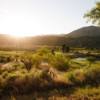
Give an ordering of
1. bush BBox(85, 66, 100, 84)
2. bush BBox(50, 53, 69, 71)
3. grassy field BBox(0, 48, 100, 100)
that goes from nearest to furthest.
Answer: grassy field BBox(0, 48, 100, 100)
bush BBox(85, 66, 100, 84)
bush BBox(50, 53, 69, 71)

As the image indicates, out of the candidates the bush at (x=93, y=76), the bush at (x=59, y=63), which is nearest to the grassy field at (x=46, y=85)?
the bush at (x=93, y=76)

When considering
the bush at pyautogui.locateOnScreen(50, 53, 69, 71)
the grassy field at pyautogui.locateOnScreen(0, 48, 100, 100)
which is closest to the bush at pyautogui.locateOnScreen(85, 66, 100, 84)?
the grassy field at pyautogui.locateOnScreen(0, 48, 100, 100)

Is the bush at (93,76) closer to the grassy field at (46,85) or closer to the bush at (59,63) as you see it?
the grassy field at (46,85)

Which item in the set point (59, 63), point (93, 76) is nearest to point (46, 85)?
point (93, 76)

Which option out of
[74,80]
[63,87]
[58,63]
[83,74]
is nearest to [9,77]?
[63,87]

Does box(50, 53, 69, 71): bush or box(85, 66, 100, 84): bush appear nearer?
box(85, 66, 100, 84): bush

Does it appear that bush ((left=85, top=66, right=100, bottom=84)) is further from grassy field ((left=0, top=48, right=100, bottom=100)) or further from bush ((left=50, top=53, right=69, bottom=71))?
bush ((left=50, top=53, right=69, bottom=71))

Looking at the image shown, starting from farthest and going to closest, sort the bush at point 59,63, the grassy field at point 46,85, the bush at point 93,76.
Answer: the bush at point 59,63 → the bush at point 93,76 → the grassy field at point 46,85

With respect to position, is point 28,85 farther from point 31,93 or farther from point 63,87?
point 63,87

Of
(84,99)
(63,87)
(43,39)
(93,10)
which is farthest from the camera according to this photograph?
(43,39)

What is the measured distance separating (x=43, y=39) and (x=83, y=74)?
176488 millimetres

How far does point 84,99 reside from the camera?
14.7 m

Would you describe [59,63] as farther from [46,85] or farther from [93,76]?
[46,85]

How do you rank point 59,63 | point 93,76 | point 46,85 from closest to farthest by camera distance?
point 46,85
point 93,76
point 59,63
